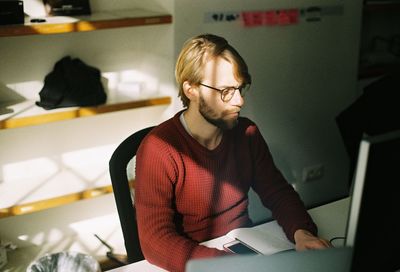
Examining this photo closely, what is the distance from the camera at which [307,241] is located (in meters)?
1.78

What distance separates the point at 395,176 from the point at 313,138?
88.6 inches

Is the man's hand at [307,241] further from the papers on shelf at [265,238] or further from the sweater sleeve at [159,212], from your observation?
the sweater sleeve at [159,212]

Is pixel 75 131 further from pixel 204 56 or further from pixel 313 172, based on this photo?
pixel 313 172

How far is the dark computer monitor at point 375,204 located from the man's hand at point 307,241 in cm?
42

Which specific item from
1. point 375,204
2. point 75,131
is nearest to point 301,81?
point 75,131

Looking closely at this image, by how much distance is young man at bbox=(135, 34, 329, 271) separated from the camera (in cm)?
181

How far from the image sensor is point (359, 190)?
3.86ft

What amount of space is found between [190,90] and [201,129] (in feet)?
0.47

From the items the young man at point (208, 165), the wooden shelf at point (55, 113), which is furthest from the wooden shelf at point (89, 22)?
the young man at point (208, 165)

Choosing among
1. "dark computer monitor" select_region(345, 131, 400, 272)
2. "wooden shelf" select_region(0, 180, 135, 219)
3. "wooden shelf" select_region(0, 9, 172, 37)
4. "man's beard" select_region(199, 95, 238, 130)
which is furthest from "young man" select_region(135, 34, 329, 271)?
"wooden shelf" select_region(0, 180, 135, 219)

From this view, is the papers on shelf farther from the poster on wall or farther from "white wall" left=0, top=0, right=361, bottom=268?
the poster on wall

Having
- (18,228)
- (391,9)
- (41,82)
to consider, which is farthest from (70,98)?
(391,9)

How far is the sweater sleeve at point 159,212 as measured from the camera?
168cm

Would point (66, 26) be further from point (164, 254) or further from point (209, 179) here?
point (164, 254)
